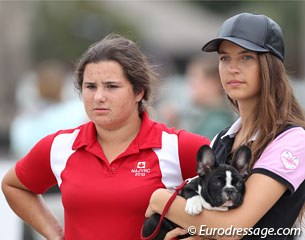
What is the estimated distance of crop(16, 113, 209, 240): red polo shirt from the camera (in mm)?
4504

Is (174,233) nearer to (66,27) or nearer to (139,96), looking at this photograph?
(139,96)

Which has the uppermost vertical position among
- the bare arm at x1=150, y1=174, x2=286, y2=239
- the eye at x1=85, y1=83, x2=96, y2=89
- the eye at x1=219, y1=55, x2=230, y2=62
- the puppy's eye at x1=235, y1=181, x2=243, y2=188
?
the eye at x1=219, y1=55, x2=230, y2=62

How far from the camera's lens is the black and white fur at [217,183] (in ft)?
13.0

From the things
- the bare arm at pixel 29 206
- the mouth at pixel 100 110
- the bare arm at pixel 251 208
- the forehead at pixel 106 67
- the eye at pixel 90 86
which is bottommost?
the bare arm at pixel 29 206

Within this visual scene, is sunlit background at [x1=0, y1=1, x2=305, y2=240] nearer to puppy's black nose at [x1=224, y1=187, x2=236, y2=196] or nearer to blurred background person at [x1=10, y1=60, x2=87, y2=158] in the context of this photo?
blurred background person at [x1=10, y1=60, x2=87, y2=158]

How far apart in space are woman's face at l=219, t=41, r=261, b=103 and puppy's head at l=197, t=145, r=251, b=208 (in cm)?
32

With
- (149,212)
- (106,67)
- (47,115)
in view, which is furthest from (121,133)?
(47,115)

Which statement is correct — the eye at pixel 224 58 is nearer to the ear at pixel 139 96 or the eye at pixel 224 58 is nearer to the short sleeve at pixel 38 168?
the ear at pixel 139 96

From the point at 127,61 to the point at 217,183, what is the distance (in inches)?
38.0

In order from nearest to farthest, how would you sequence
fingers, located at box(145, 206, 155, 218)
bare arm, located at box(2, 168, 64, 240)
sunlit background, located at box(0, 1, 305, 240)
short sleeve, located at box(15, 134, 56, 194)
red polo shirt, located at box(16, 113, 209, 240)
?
fingers, located at box(145, 206, 155, 218)
red polo shirt, located at box(16, 113, 209, 240)
short sleeve, located at box(15, 134, 56, 194)
bare arm, located at box(2, 168, 64, 240)
sunlit background, located at box(0, 1, 305, 240)

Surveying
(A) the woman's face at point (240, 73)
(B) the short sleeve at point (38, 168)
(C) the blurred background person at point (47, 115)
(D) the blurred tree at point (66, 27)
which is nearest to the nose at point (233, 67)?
(A) the woman's face at point (240, 73)

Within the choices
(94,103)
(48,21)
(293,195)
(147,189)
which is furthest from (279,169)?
(48,21)

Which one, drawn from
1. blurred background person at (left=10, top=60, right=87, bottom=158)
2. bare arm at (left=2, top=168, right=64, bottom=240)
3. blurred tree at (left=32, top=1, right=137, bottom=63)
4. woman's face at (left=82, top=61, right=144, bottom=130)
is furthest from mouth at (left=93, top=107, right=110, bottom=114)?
blurred tree at (left=32, top=1, right=137, bottom=63)

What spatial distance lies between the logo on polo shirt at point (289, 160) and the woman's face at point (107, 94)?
3.21 feet
